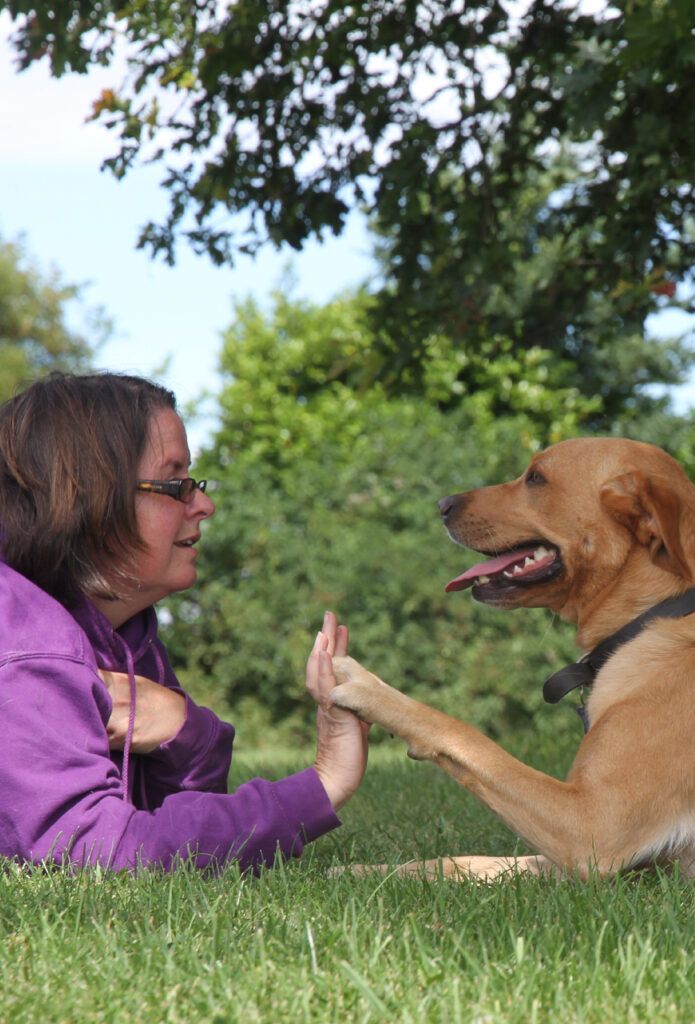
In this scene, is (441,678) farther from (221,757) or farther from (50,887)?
(50,887)

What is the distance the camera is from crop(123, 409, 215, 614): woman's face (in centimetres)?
344

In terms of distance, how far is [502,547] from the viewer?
427cm

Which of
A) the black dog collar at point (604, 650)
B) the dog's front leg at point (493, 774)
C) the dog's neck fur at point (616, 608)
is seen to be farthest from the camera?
the dog's neck fur at point (616, 608)

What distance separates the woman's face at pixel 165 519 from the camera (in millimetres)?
3439

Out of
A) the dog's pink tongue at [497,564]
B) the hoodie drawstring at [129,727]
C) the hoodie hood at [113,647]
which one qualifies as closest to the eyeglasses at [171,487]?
the hoodie hood at [113,647]

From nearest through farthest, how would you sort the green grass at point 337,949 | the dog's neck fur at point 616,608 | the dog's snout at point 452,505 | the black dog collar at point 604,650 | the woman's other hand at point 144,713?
the green grass at point 337,949 < the woman's other hand at point 144,713 < the black dog collar at point 604,650 < the dog's neck fur at point 616,608 < the dog's snout at point 452,505

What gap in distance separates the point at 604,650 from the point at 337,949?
1763 mm

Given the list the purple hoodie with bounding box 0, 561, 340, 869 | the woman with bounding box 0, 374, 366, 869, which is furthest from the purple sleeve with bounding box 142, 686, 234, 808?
the purple hoodie with bounding box 0, 561, 340, 869

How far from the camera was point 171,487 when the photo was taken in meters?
3.45

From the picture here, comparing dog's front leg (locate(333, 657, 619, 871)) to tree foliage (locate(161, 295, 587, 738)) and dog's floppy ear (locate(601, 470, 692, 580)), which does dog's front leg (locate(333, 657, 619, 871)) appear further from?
tree foliage (locate(161, 295, 587, 738))

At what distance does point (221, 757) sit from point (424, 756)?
711 mm

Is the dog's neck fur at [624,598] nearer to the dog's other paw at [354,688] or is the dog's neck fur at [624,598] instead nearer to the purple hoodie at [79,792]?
the dog's other paw at [354,688]

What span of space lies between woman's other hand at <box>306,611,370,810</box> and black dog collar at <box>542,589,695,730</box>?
730mm

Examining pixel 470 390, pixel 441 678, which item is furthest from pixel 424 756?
pixel 470 390
